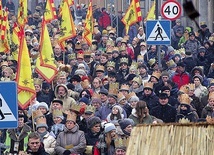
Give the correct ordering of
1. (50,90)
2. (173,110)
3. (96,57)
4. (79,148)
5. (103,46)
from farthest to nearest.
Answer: (103,46) → (96,57) → (50,90) → (173,110) → (79,148)

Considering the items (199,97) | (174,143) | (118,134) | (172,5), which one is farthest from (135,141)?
(172,5)

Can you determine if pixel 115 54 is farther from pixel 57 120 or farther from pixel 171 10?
pixel 57 120

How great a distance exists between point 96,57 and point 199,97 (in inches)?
345

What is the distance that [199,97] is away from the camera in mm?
17484

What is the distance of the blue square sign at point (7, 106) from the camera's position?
10.7 metres

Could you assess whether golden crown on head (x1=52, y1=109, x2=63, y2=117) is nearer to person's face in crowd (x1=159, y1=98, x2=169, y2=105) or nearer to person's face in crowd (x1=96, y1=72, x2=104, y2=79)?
person's face in crowd (x1=159, y1=98, x2=169, y2=105)

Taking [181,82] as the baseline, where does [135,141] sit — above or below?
above

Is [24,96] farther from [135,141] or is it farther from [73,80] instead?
[135,141]

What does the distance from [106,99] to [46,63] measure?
326 centimetres

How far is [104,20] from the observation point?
→ 130 ft

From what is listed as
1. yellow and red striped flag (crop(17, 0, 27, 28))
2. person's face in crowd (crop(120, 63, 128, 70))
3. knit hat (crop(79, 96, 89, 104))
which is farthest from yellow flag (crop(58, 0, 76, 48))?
knit hat (crop(79, 96, 89, 104))

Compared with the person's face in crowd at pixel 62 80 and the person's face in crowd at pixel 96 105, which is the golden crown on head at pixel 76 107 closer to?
the person's face in crowd at pixel 96 105

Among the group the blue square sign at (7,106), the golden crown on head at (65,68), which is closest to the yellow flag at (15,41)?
the golden crown on head at (65,68)

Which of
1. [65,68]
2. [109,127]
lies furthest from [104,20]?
[109,127]
